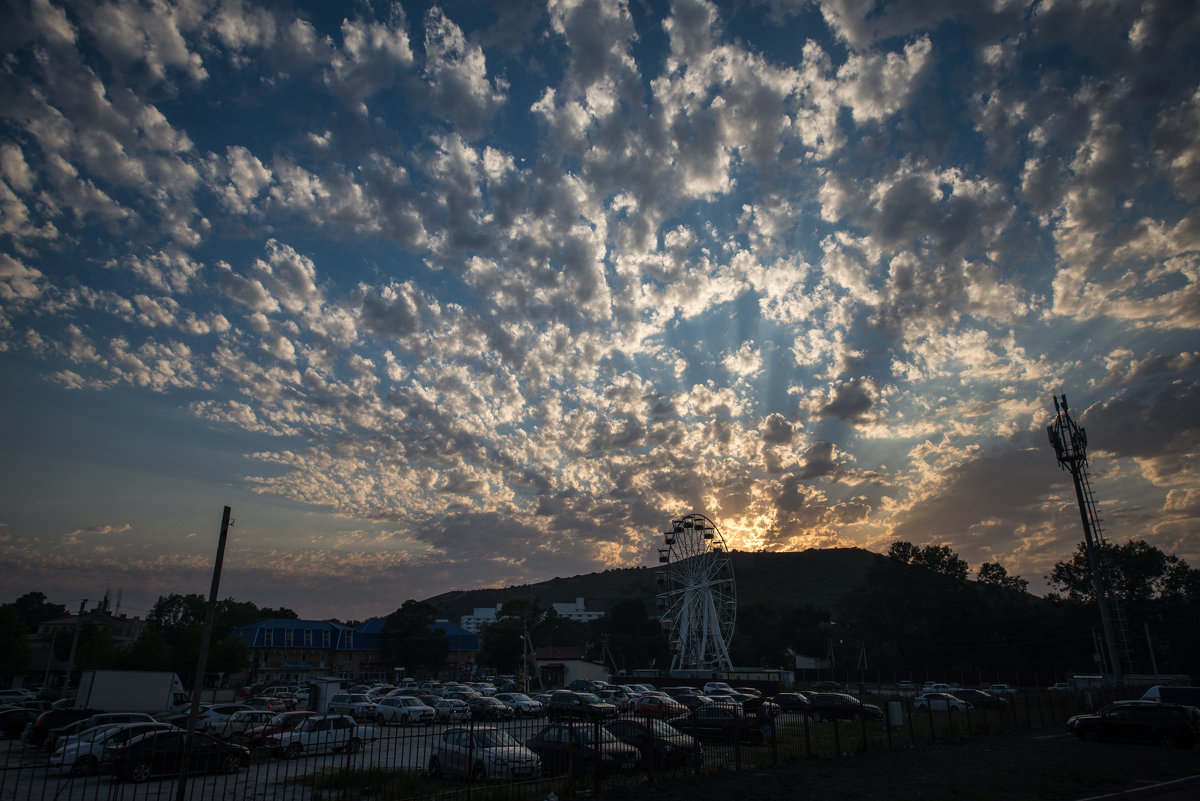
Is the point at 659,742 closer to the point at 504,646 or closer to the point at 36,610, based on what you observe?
the point at 504,646

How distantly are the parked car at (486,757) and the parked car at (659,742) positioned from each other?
2688 millimetres

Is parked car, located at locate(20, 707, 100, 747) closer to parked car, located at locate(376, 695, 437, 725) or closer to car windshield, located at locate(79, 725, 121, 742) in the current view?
car windshield, located at locate(79, 725, 121, 742)

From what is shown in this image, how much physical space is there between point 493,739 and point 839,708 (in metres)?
23.0

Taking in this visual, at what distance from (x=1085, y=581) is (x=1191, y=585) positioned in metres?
10.8

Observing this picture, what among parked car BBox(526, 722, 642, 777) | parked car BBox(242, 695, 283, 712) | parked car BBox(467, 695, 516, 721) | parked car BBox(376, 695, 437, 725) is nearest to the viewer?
parked car BBox(526, 722, 642, 777)

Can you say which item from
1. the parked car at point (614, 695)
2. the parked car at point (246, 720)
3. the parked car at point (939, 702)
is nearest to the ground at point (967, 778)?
the parked car at point (939, 702)

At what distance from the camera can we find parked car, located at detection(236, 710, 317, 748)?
2402cm

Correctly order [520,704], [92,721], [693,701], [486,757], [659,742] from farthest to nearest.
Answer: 1. [693,701]
2. [520,704]
3. [92,721]
4. [659,742]
5. [486,757]

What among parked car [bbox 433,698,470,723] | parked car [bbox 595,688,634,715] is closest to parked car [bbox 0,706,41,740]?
parked car [bbox 433,698,470,723]

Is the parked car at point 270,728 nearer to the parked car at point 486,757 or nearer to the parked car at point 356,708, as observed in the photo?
the parked car at point 356,708

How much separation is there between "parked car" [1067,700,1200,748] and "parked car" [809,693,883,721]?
9.25 meters

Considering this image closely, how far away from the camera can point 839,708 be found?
3291 centimetres

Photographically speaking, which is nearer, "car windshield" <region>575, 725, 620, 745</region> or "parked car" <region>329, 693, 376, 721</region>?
"car windshield" <region>575, 725, 620, 745</region>

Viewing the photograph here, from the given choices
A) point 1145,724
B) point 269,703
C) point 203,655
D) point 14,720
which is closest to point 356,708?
point 269,703
